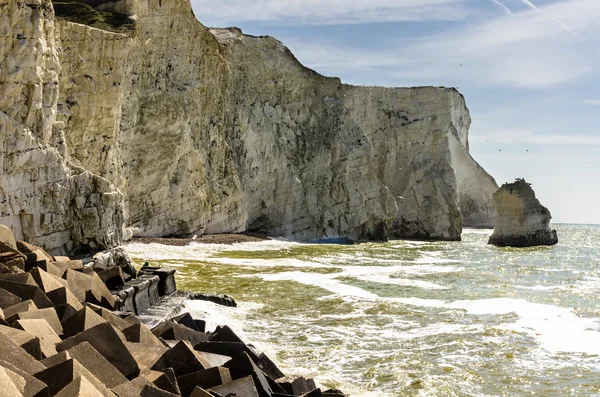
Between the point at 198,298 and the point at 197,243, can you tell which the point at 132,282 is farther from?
the point at 197,243

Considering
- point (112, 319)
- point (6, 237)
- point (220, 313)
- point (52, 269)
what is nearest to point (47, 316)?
point (112, 319)

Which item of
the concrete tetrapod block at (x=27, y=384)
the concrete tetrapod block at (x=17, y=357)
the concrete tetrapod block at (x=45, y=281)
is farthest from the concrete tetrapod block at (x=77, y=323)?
the concrete tetrapod block at (x=27, y=384)

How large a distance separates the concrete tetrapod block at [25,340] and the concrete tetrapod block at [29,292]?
1.84 m

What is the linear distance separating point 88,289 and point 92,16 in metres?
21.7

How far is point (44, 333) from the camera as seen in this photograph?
5984mm

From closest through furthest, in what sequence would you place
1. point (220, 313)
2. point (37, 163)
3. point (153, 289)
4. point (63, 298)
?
point (63, 298) → point (153, 289) → point (220, 313) → point (37, 163)

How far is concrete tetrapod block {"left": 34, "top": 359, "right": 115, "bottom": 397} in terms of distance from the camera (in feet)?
15.1

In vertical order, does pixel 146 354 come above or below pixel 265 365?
above

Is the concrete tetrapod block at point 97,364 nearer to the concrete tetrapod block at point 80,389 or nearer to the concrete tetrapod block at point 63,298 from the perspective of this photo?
the concrete tetrapod block at point 80,389

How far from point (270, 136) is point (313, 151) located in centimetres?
500

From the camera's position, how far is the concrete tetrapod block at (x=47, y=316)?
629cm

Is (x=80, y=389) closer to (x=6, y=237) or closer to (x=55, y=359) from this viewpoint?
(x=55, y=359)

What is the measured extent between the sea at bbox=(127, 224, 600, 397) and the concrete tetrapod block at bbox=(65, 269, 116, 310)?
2.61 m

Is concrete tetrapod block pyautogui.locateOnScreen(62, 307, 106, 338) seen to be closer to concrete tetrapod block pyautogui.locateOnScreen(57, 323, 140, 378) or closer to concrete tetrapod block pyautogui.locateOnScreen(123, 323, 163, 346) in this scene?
concrete tetrapod block pyautogui.locateOnScreen(123, 323, 163, 346)
